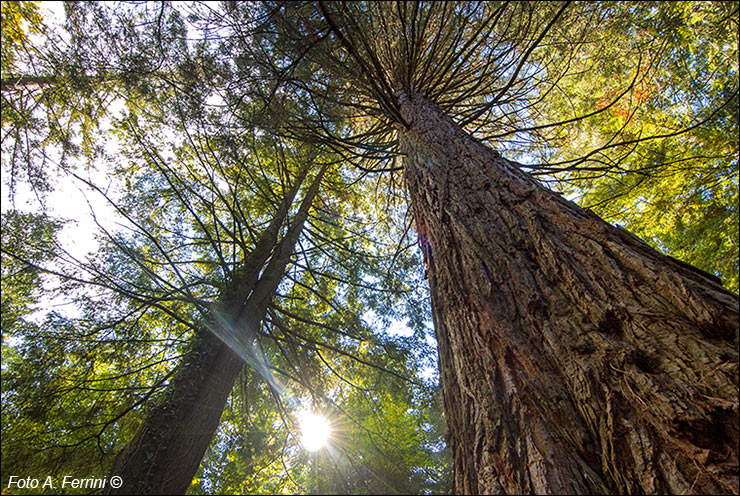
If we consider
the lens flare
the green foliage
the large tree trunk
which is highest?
the green foliage

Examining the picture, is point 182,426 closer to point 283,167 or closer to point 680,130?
point 283,167

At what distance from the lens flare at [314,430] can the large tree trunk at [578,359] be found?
3402 mm

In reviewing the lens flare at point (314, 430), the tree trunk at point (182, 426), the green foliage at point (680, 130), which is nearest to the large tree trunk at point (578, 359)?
the tree trunk at point (182, 426)

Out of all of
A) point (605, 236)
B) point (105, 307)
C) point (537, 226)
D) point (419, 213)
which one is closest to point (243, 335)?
point (105, 307)

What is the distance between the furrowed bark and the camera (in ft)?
6.33

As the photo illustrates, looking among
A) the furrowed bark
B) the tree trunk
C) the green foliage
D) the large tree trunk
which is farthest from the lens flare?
the green foliage

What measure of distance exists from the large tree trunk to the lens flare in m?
3.40

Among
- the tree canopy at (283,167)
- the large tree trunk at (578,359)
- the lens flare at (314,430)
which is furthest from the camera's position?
the lens flare at (314,430)

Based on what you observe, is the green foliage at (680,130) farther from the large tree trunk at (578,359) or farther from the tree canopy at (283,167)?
the large tree trunk at (578,359)

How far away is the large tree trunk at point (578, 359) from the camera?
0.69 metres

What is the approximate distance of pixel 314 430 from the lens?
13.5ft

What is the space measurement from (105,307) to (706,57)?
7416 millimetres

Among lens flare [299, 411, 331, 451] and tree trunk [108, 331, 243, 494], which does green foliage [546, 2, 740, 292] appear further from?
lens flare [299, 411, 331, 451]

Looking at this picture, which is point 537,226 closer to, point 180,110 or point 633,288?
point 633,288
